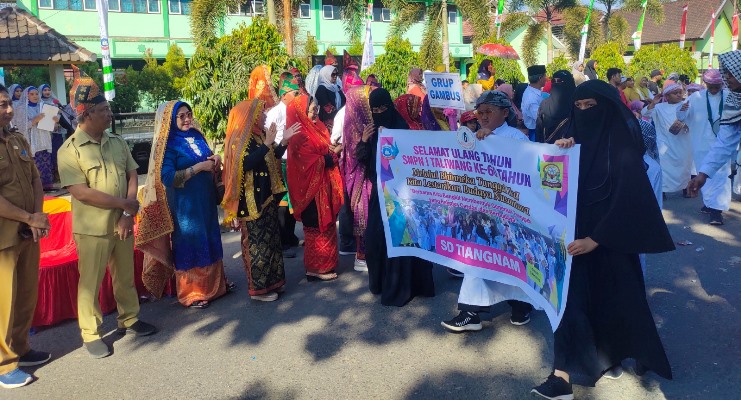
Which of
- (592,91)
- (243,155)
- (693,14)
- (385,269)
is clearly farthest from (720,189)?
(693,14)

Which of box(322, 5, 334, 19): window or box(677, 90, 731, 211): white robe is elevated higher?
box(322, 5, 334, 19): window

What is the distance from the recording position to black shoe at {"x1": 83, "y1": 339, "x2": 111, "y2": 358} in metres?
4.41

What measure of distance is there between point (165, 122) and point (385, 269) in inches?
83.9

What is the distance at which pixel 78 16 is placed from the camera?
29922 millimetres

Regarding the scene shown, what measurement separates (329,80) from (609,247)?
6524mm

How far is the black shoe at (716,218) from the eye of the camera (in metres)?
7.36

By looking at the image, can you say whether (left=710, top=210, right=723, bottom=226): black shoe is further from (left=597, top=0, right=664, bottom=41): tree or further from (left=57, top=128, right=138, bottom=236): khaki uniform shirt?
(left=597, top=0, right=664, bottom=41): tree

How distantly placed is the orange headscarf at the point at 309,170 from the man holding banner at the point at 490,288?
1.80 meters

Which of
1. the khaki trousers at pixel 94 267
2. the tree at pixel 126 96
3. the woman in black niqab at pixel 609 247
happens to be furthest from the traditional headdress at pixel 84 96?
the tree at pixel 126 96

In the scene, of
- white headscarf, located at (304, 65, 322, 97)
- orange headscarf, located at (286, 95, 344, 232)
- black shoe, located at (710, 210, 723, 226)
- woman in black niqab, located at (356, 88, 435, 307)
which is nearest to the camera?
woman in black niqab, located at (356, 88, 435, 307)

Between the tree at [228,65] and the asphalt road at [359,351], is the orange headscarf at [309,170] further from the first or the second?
the tree at [228,65]

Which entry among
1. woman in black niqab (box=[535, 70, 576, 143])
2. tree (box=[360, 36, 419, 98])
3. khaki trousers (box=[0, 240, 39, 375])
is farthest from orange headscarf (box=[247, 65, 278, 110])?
tree (box=[360, 36, 419, 98])

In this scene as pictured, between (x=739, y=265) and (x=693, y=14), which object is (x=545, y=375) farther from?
(x=693, y=14)

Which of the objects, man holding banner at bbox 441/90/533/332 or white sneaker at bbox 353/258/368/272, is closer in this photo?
man holding banner at bbox 441/90/533/332
